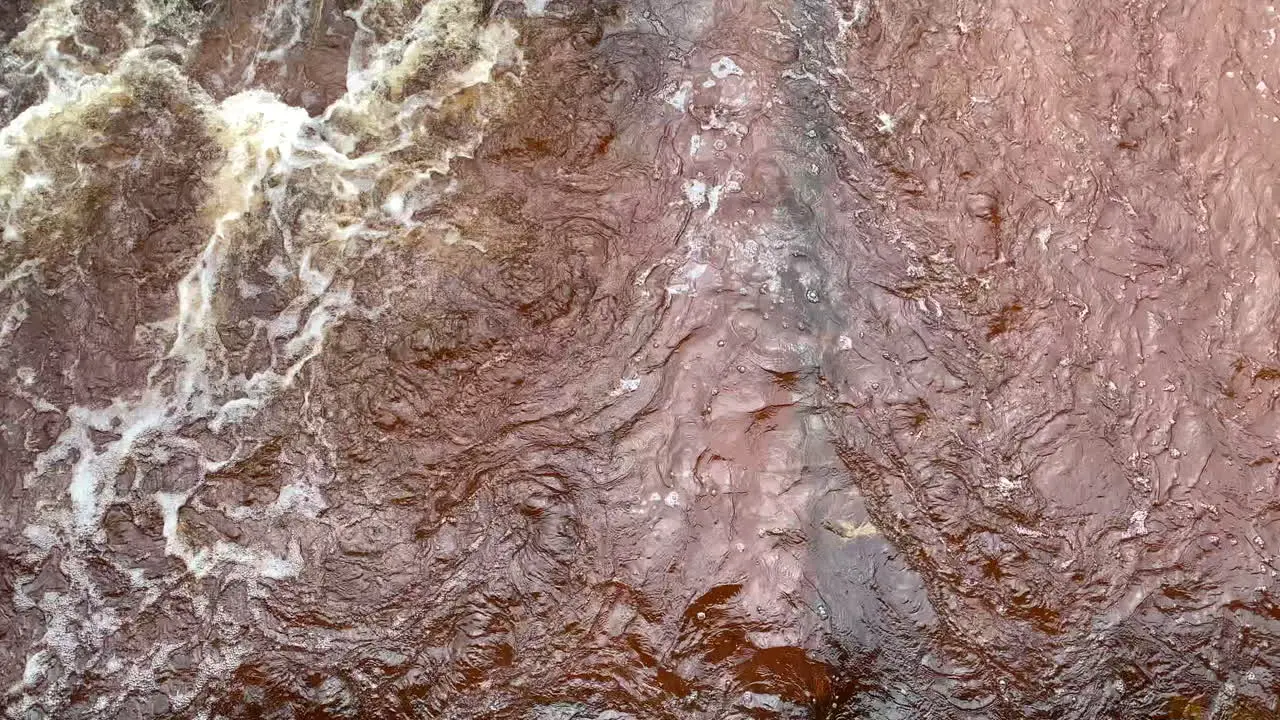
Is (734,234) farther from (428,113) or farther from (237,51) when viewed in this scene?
A: (237,51)

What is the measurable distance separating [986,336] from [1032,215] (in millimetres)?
1005

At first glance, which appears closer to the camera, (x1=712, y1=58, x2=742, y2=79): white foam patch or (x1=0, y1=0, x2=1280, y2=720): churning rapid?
(x1=0, y1=0, x2=1280, y2=720): churning rapid

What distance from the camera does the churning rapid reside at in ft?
16.1

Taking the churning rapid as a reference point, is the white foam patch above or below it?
above

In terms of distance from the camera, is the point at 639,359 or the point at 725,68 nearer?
the point at 639,359

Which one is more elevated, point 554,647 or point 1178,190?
point 1178,190

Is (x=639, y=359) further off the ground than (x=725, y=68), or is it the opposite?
(x=725, y=68)

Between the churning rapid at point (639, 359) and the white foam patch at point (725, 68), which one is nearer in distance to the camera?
the churning rapid at point (639, 359)

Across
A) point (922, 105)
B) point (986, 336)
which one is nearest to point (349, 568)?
point (986, 336)

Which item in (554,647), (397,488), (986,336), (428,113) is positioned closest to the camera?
(554,647)

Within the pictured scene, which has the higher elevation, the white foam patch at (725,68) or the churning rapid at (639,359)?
the white foam patch at (725,68)

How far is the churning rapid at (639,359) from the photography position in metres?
4.91

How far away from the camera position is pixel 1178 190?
5.98 meters

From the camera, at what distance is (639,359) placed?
5.57 meters
